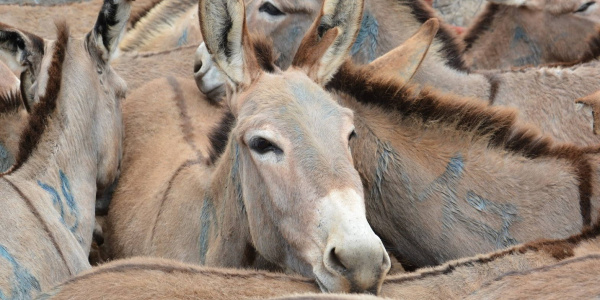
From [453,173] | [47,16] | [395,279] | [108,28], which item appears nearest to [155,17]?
[47,16]

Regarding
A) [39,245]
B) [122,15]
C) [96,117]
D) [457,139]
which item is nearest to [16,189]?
[39,245]

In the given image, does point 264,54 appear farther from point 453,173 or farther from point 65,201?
point 65,201

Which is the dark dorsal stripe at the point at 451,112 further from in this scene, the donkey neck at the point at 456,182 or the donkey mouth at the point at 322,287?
the donkey mouth at the point at 322,287

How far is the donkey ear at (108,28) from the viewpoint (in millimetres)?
4320

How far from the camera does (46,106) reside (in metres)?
4.12

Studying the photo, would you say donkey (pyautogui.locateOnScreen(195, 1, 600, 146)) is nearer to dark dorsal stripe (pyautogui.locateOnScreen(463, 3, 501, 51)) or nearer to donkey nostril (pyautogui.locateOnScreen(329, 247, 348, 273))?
dark dorsal stripe (pyautogui.locateOnScreen(463, 3, 501, 51))

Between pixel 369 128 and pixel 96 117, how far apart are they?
59.5 inches

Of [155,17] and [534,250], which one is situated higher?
[534,250]

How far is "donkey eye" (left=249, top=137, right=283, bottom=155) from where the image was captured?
3.16m

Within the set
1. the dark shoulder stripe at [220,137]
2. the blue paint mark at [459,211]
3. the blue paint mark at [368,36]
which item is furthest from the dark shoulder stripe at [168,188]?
the blue paint mark at [368,36]

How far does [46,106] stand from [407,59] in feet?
6.01

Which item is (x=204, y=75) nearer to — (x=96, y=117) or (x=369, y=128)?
(x=96, y=117)

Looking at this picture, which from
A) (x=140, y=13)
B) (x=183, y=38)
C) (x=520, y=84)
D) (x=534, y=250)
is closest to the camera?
(x=534, y=250)

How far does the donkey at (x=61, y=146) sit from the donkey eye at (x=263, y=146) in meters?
1.04
